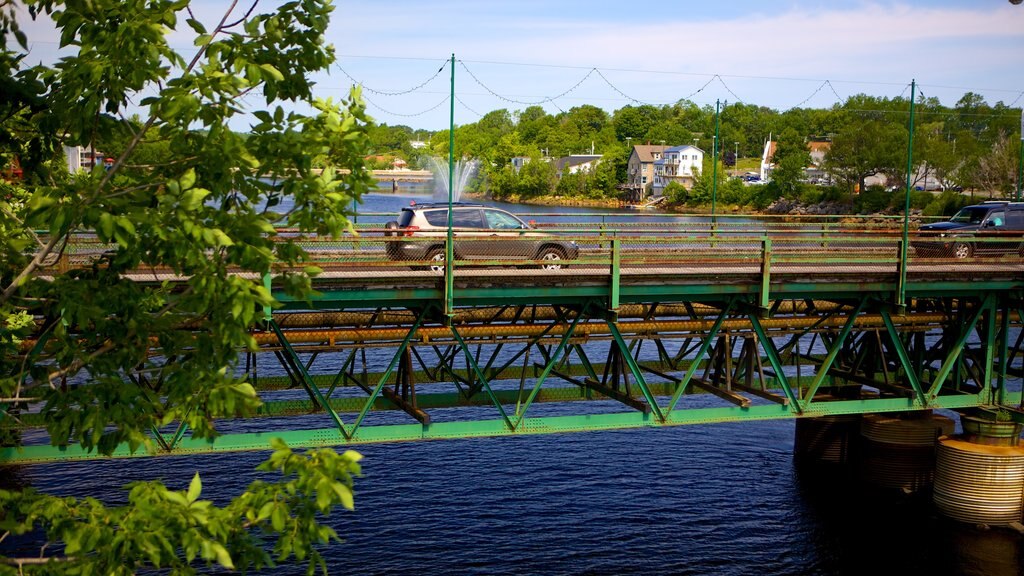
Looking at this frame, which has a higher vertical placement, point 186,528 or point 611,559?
point 186,528

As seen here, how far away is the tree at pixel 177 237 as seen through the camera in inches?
252

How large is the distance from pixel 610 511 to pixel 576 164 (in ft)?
472

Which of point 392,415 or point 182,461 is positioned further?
point 392,415

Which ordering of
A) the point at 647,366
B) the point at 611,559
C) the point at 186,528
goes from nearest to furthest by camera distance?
the point at 186,528 → the point at 611,559 → the point at 647,366

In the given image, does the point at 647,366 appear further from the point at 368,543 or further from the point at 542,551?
the point at 368,543

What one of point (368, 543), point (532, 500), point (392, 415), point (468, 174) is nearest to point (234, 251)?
point (368, 543)

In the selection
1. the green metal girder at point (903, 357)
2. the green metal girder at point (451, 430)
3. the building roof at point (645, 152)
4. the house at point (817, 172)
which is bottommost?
the green metal girder at point (451, 430)

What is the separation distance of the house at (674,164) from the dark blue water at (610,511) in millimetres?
122546

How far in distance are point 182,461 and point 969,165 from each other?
9202 cm

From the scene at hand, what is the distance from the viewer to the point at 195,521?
6426 mm

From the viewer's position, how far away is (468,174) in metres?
163

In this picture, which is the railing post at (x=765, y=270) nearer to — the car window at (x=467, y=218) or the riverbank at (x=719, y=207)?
the car window at (x=467, y=218)

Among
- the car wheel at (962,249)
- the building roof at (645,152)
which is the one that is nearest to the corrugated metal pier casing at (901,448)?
→ the car wheel at (962,249)

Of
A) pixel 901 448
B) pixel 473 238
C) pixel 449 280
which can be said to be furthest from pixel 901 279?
pixel 449 280
